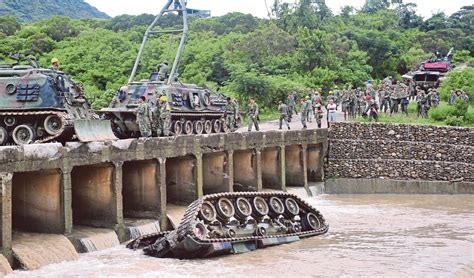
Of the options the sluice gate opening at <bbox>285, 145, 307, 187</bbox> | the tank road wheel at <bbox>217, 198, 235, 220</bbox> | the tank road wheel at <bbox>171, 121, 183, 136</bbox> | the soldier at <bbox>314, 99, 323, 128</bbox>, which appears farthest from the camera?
the soldier at <bbox>314, 99, 323, 128</bbox>

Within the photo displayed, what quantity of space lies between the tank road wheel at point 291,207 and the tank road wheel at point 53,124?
711 cm

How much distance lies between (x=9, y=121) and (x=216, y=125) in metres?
10.3

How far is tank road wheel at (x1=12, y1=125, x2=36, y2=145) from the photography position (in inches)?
831

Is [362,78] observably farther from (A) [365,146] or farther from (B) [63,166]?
(B) [63,166]

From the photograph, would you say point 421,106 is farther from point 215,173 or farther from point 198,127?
point 215,173

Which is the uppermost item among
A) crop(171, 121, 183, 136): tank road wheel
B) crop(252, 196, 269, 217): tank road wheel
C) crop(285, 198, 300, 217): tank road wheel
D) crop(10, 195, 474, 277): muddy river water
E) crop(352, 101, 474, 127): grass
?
crop(171, 121, 183, 136): tank road wheel

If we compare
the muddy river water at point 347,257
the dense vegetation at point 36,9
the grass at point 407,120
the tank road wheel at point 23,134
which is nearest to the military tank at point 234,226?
A: the muddy river water at point 347,257

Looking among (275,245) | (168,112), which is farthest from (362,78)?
(275,245)

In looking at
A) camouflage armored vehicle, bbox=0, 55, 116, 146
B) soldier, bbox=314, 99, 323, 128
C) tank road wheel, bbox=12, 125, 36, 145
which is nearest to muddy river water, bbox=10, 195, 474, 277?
camouflage armored vehicle, bbox=0, 55, 116, 146

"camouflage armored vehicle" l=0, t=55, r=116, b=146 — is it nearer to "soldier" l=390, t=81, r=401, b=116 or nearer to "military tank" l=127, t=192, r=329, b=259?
"military tank" l=127, t=192, r=329, b=259

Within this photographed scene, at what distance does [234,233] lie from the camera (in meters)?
17.6

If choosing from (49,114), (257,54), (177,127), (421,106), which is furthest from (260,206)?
(257,54)

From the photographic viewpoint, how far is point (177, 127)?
88.2 ft

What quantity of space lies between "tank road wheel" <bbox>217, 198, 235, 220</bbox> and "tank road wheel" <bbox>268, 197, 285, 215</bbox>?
1577mm
